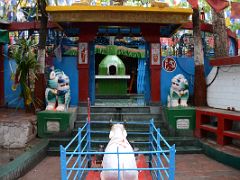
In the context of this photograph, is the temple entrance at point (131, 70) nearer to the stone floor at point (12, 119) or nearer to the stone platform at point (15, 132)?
the stone floor at point (12, 119)

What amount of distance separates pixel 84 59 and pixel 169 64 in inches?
109

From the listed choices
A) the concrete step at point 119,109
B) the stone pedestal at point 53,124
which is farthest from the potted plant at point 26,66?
the concrete step at point 119,109

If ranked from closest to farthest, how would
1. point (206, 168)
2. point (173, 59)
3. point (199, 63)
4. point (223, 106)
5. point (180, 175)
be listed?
Answer: point (180, 175) < point (206, 168) < point (223, 106) < point (199, 63) < point (173, 59)

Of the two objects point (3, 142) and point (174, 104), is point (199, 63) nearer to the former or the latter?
point (174, 104)

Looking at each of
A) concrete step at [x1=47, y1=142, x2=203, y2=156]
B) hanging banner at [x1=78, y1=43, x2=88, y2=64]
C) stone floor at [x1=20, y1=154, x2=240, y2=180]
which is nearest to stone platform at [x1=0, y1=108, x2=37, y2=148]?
concrete step at [x1=47, y1=142, x2=203, y2=156]

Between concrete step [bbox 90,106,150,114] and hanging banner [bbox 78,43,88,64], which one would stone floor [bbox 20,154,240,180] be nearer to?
concrete step [bbox 90,106,150,114]

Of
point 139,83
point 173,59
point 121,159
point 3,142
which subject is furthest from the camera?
point 139,83

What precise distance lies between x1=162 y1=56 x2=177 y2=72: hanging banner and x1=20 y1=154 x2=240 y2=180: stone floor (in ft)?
12.0

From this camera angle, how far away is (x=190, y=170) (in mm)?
7363

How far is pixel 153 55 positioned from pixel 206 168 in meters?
4.48

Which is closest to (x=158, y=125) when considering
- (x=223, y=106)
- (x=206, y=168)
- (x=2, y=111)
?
(x=223, y=106)

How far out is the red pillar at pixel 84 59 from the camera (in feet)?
35.5

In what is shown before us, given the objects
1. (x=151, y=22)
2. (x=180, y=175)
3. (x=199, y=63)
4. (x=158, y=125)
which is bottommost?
(x=180, y=175)

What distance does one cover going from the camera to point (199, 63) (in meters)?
10.6
